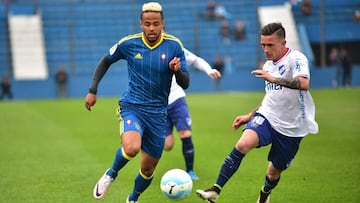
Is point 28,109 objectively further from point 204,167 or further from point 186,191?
point 186,191

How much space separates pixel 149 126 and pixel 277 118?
5.01 feet

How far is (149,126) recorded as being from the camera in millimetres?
8773

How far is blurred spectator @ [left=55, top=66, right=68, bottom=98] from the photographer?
40.1 meters

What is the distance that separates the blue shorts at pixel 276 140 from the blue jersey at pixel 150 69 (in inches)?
42.8

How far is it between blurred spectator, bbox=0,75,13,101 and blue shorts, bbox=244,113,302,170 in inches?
1248

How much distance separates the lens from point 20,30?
4331 centimetres

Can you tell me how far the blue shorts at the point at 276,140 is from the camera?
8688 mm

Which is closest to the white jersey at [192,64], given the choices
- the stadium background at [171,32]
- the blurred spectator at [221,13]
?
the stadium background at [171,32]

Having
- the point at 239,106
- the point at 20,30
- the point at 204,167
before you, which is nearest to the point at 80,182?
the point at 204,167

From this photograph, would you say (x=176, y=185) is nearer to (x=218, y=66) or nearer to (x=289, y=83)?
(x=289, y=83)

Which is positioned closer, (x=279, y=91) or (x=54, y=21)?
(x=279, y=91)

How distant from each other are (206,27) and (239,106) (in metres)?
19.3

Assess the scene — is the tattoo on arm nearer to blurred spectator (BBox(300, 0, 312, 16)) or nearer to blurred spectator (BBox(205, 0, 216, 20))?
blurred spectator (BBox(205, 0, 216, 20))

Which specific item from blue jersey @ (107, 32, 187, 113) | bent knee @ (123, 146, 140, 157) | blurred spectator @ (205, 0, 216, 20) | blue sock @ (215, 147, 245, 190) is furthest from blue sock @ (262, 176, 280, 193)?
blurred spectator @ (205, 0, 216, 20)
